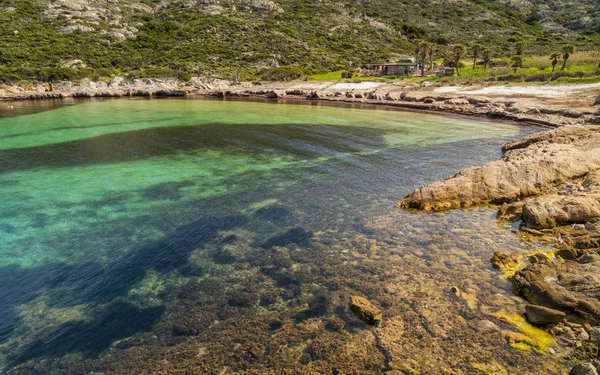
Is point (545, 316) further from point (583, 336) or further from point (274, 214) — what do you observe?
point (274, 214)

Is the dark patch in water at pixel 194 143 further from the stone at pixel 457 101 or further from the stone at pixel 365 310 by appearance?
the stone at pixel 457 101

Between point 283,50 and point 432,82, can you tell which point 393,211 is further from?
point 283,50

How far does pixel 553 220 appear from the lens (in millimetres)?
13141

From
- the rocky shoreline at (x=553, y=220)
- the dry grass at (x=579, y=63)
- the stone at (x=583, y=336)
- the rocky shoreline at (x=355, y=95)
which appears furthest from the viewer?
the dry grass at (x=579, y=63)

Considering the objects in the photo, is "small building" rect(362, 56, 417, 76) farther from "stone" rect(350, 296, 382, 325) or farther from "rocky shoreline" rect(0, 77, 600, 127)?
"stone" rect(350, 296, 382, 325)

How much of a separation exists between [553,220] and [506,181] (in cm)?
390

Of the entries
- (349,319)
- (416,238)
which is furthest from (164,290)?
(416,238)

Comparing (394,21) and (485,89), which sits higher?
(394,21)

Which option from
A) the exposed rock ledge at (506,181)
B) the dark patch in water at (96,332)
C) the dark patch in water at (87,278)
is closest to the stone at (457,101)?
the exposed rock ledge at (506,181)

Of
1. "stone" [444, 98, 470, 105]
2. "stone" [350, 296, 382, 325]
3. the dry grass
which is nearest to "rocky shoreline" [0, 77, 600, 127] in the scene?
"stone" [444, 98, 470, 105]

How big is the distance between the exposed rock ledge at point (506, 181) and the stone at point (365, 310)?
7747 mm

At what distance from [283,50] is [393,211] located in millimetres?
102511

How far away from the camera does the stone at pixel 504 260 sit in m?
11.1

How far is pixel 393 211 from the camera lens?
617 inches
